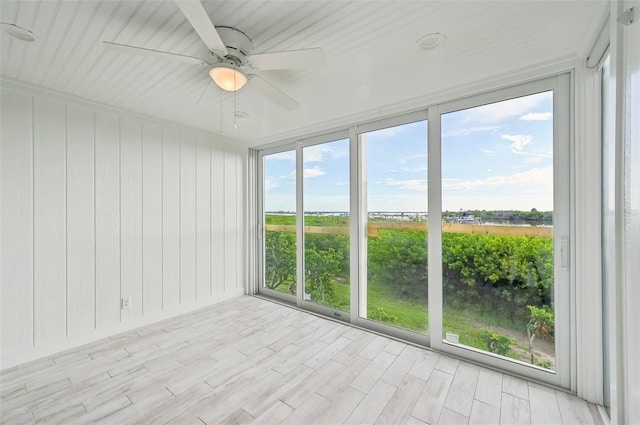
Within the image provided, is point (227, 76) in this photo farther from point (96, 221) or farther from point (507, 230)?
point (507, 230)

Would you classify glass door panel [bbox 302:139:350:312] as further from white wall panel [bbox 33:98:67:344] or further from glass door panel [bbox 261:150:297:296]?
white wall panel [bbox 33:98:67:344]

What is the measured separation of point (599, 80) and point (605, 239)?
1.12m

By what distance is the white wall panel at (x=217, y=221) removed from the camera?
149 inches

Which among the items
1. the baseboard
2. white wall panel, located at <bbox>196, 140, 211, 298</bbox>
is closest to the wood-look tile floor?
the baseboard

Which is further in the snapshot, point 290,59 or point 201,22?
point 290,59

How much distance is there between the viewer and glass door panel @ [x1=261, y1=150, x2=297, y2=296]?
12.8ft

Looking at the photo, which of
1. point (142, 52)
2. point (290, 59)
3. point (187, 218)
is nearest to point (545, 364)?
point (290, 59)

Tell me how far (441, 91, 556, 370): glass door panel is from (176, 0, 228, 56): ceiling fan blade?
6.97 ft

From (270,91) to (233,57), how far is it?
33 centimetres

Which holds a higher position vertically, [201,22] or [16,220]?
[201,22]

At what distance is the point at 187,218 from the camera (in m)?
3.48

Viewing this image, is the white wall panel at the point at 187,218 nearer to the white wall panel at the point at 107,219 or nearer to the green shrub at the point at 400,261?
the white wall panel at the point at 107,219

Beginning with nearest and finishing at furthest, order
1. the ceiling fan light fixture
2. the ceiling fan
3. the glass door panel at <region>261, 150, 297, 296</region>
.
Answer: the ceiling fan < the ceiling fan light fixture < the glass door panel at <region>261, 150, 297, 296</region>

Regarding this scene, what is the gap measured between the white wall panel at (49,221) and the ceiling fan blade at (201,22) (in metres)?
2.24
